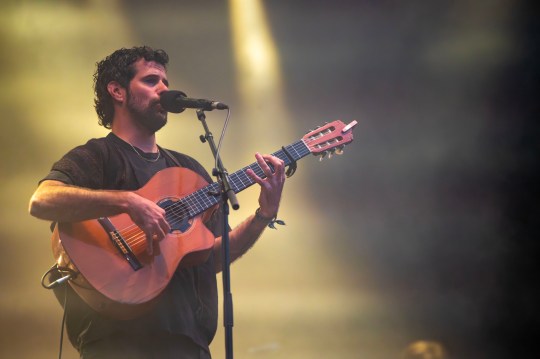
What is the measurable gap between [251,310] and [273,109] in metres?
1.19

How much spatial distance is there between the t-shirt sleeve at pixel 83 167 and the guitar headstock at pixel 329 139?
0.89m

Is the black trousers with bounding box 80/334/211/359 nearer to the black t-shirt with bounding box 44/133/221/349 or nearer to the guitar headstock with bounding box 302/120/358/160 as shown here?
the black t-shirt with bounding box 44/133/221/349

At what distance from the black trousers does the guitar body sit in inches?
3.9

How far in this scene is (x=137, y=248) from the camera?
225 centimetres

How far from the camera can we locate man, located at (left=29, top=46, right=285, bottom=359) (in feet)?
7.20

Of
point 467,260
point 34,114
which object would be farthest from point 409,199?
point 34,114

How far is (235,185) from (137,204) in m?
0.47

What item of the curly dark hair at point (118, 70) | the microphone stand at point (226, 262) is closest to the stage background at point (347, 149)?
the curly dark hair at point (118, 70)

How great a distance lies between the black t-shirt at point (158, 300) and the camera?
2203 millimetres

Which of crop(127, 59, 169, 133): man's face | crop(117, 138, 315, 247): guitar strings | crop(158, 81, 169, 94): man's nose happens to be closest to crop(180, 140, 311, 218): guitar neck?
crop(117, 138, 315, 247): guitar strings

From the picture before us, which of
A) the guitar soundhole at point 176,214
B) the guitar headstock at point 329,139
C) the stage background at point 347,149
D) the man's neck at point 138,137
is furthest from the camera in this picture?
the stage background at point 347,149

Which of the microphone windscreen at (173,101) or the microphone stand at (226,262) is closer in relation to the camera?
the microphone stand at (226,262)

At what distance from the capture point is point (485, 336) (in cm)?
368

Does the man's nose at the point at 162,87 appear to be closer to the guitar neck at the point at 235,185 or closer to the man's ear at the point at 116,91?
the man's ear at the point at 116,91
